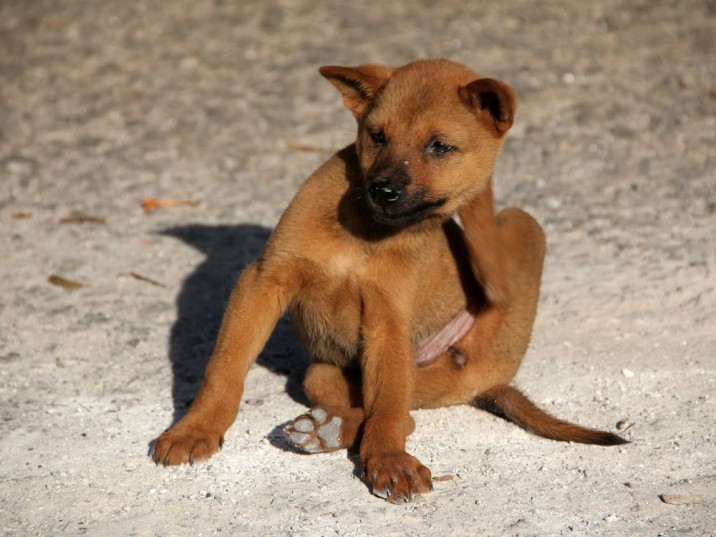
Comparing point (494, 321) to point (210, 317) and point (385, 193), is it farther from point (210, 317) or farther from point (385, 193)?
point (210, 317)

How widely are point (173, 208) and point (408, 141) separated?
151 inches

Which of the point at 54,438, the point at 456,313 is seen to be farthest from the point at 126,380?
the point at 456,313

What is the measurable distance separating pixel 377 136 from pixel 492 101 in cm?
58

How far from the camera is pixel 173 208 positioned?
8.76 meters

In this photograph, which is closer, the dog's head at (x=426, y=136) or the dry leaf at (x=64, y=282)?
the dog's head at (x=426, y=136)

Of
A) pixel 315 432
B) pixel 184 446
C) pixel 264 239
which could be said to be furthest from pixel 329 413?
pixel 264 239

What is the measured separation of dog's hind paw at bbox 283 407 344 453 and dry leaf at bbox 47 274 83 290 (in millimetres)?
2697

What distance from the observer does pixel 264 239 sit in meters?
8.20

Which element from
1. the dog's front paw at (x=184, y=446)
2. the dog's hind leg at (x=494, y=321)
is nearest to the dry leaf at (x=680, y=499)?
the dog's hind leg at (x=494, y=321)

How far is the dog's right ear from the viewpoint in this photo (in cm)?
558

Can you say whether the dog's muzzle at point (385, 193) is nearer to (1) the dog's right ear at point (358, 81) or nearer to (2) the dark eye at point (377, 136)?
(2) the dark eye at point (377, 136)

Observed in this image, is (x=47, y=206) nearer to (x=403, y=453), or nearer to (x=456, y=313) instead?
(x=456, y=313)

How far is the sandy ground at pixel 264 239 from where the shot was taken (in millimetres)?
4867

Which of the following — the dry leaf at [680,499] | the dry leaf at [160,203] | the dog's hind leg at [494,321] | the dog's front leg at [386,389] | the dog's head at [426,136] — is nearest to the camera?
the dry leaf at [680,499]
